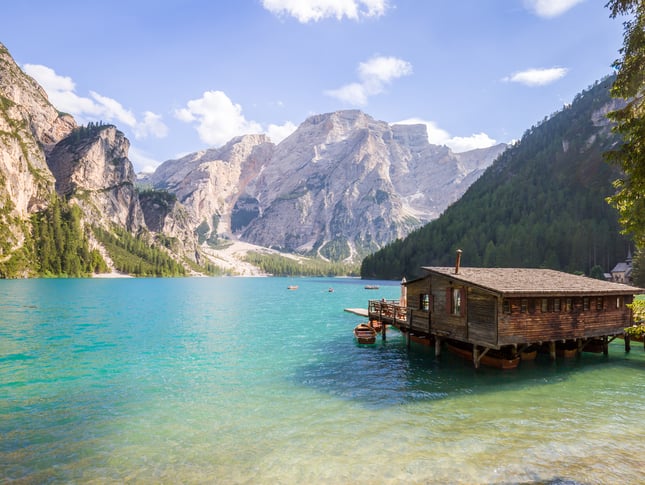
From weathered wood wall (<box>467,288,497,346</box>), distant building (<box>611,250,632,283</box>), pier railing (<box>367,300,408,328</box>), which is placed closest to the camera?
weathered wood wall (<box>467,288,497,346</box>)

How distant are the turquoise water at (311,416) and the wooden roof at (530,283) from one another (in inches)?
256

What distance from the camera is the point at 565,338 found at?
1257 inches

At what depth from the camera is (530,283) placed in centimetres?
3191

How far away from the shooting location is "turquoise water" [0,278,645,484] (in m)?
15.2

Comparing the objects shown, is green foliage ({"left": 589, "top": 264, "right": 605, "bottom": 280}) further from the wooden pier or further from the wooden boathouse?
the wooden boathouse

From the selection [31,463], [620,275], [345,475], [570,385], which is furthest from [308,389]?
[620,275]

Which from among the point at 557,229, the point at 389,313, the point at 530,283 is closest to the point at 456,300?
the point at 530,283

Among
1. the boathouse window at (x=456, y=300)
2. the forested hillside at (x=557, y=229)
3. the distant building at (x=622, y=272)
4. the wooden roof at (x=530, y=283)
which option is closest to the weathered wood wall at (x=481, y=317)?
the boathouse window at (x=456, y=300)

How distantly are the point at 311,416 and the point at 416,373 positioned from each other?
42.3 feet

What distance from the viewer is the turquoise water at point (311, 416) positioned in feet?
50.0

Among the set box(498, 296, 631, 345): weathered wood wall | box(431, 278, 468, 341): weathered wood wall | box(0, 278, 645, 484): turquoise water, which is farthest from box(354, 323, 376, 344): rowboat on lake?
box(498, 296, 631, 345): weathered wood wall

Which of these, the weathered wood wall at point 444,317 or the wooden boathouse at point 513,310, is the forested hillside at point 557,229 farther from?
the weathered wood wall at point 444,317

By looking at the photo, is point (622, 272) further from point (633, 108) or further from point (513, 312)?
point (633, 108)

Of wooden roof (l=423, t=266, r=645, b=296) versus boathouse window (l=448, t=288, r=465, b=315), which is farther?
boathouse window (l=448, t=288, r=465, b=315)
